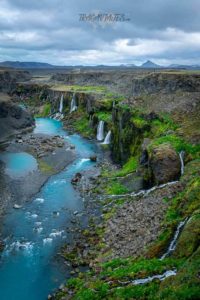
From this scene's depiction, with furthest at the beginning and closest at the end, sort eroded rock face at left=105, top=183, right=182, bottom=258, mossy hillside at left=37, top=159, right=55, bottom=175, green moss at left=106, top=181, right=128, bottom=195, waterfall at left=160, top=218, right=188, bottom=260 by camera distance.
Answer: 1. mossy hillside at left=37, top=159, right=55, bottom=175
2. green moss at left=106, top=181, right=128, bottom=195
3. eroded rock face at left=105, top=183, right=182, bottom=258
4. waterfall at left=160, top=218, right=188, bottom=260

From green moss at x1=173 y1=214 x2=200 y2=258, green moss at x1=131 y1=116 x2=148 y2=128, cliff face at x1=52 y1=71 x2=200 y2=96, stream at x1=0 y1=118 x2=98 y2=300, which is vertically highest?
cliff face at x1=52 y1=71 x2=200 y2=96

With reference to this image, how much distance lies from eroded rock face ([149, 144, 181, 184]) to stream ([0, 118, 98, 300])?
37.3ft

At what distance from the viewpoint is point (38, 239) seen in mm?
45875

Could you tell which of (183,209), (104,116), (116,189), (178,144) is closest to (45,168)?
(116,189)

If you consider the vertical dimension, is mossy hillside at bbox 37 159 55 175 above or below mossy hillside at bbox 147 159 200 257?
below

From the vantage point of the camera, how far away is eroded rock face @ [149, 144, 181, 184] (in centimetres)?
5128

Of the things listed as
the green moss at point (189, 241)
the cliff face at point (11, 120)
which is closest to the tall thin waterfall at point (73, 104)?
the cliff face at point (11, 120)

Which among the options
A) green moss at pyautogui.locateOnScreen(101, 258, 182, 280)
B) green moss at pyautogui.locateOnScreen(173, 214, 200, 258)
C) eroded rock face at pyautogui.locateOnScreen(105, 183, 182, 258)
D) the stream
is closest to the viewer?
green moss at pyautogui.locateOnScreen(101, 258, 182, 280)

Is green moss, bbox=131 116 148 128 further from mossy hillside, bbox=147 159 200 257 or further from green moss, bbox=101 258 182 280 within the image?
green moss, bbox=101 258 182 280

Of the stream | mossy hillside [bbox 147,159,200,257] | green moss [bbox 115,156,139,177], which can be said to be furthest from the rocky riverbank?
mossy hillside [bbox 147,159,200,257]

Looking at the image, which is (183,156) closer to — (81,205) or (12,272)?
(81,205)

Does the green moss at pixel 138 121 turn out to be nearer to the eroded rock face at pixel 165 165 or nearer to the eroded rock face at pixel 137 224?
the eroded rock face at pixel 165 165

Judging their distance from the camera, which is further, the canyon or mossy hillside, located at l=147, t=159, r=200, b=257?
mossy hillside, located at l=147, t=159, r=200, b=257

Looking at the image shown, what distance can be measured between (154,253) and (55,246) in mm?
13414
